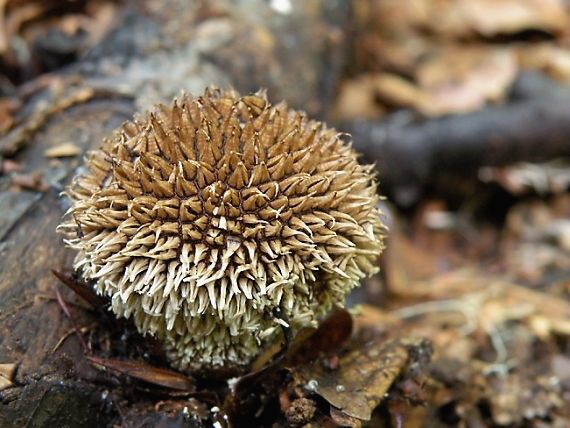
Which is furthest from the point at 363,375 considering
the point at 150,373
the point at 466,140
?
the point at 466,140

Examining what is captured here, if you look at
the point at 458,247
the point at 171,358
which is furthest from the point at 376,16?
the point at 171,358

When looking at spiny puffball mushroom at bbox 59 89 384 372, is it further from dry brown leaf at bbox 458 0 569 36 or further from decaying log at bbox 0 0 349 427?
dry brown leaf at bbox 458 0 569 36

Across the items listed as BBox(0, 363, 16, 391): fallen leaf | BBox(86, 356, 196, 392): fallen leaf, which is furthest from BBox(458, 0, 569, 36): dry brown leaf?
BBox(0, 363, 16, 391): fallen leaf

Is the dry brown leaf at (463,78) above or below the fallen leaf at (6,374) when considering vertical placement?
above

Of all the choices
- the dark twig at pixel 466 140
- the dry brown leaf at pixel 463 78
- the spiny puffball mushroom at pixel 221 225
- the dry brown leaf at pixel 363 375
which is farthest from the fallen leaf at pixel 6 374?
the dry brown leaf at pixel 463 78

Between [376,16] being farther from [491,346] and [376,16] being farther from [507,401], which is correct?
[507,401]

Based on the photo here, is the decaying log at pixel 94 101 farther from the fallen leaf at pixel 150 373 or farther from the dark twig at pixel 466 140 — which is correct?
the dark twig at pixel 466 140

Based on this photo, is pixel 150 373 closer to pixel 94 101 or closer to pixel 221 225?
pixel 221 225
